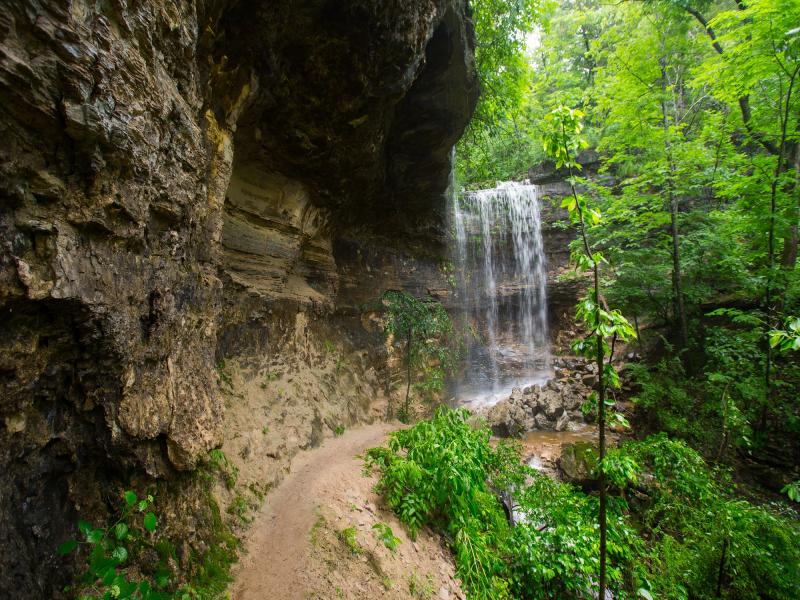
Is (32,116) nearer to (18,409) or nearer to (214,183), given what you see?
(18,409)

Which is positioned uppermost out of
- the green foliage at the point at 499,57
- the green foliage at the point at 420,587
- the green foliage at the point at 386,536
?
the green foliage at the point at 499,57

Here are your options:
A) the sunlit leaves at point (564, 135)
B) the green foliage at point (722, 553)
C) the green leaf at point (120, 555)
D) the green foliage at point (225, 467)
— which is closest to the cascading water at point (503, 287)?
the green foliage at point (722, 553)

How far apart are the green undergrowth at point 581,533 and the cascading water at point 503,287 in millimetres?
8343

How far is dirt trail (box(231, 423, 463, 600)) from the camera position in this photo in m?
2.79

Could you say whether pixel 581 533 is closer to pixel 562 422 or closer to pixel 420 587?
pixel 420 587

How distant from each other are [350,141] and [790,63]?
7.66 meters

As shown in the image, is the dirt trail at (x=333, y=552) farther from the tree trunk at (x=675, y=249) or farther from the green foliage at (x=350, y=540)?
the tree trunk at (x=675, y=249)

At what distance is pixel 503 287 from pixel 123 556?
1322 centimetres

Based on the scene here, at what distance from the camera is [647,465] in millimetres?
5961

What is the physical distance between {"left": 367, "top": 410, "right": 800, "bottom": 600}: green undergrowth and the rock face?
2.31 meters

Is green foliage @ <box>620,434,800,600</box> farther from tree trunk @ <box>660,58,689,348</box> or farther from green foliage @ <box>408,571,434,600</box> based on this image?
tree trunk @ <box>660,58,689,348</box>

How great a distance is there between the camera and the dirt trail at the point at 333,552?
2.79m

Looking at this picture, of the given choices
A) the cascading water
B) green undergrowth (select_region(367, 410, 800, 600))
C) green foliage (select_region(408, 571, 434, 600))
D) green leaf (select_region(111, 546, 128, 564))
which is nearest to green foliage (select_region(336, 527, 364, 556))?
green foliage (select_region(408, 571, 434, 600))

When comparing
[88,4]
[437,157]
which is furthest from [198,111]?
[437,157]
